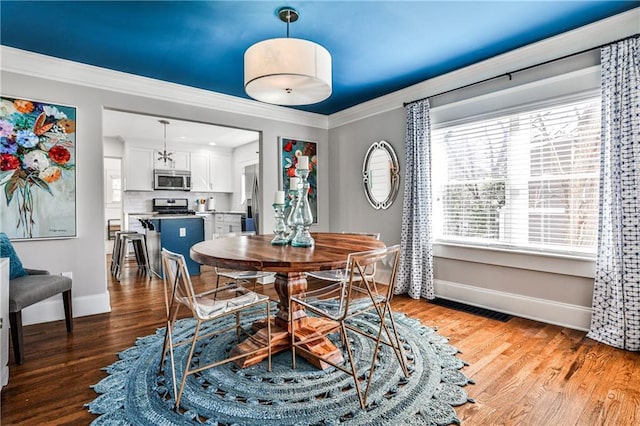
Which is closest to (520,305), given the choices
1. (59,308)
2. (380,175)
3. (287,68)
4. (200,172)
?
(380,175)

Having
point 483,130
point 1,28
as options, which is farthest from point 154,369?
point 483,130

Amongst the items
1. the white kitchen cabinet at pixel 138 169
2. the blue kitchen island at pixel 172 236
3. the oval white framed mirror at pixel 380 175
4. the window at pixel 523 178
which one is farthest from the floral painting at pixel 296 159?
the white kitchen cabinet at pixel 138 169

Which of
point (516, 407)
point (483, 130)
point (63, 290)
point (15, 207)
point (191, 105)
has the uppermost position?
point (191, 105)

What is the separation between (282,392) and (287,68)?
1844 mm

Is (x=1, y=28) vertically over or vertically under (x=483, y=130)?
over

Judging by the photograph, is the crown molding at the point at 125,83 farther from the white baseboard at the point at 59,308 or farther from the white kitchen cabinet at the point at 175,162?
the white kitchen cabinet at the point at 175,162

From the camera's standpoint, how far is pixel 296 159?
4.61 metres

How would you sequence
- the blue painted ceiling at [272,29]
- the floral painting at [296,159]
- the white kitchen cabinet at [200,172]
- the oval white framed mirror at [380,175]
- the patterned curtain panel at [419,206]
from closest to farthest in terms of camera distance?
the blue painted ceiling at [272,29] → the patterned curtain panel at [419,206] → the oval white framed mirror at [380,175] → the floral painting at [296,159] → the white kitchen cabinet at [200,172]

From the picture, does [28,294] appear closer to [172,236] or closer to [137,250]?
[172,236]

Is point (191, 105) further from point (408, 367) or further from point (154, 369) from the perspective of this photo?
point (408, 367)

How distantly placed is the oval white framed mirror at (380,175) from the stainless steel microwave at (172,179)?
4.46 meters

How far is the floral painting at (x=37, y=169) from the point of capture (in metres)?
2.81

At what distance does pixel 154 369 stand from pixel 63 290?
4.18 ft

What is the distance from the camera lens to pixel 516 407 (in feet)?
5.49
